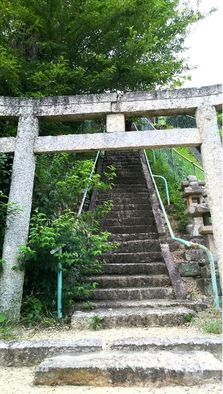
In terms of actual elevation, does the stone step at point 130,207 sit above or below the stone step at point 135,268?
above

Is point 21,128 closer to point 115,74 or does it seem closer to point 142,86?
point 115,74

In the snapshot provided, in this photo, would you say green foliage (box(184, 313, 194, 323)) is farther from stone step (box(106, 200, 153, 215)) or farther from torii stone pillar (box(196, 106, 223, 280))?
stone step (box(106, 200, 153, 215))

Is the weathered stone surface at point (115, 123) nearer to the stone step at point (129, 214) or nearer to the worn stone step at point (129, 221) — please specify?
the worn stone step at point (129, 221)

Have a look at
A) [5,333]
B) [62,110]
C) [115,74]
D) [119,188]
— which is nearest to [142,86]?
[115,74]

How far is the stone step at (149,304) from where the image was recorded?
15.0 feet

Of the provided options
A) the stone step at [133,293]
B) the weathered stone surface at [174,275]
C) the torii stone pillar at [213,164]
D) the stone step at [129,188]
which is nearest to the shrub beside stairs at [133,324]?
the stone step at [133,293]

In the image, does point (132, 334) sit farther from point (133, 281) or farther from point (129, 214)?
point (129, 214)

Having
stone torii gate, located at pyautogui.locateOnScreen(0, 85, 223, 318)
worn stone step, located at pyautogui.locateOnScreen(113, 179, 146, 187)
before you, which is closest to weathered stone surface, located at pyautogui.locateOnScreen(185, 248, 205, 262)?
stone torii gate, located at pyautogui.locateOnScreen(0, 85, 223, 318)

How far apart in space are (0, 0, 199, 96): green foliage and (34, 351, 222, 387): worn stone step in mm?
4713

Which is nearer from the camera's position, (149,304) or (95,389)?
(95,389)

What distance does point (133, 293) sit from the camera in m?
5.00

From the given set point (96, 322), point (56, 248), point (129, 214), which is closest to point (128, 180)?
point (129, 214)

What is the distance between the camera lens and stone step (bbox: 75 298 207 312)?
15.0 feet

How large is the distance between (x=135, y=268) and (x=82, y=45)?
16.0 ft
